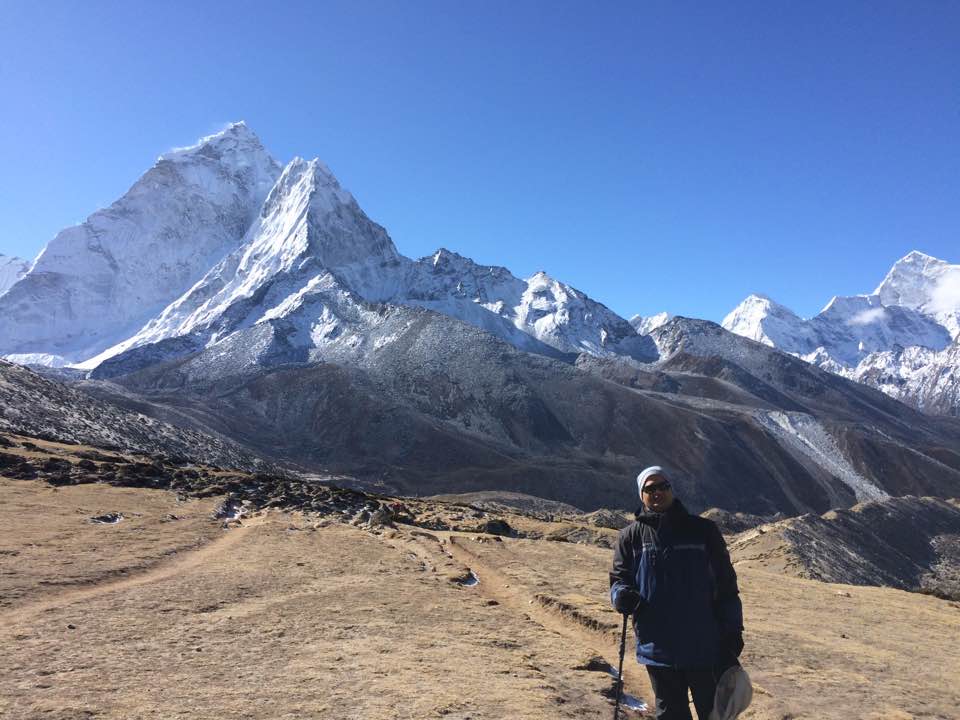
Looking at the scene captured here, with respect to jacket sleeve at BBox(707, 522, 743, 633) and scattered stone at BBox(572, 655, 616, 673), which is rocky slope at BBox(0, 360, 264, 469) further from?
jacket sleeve at BBox(707, 522, 743, 633)

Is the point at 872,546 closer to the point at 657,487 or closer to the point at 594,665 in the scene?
the point at 594,665

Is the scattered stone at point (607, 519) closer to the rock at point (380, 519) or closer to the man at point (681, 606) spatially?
the rock at point (380, 519)

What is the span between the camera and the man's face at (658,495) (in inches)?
289

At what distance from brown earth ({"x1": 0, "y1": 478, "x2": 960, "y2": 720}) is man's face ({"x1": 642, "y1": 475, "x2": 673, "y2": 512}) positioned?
12.9 feet

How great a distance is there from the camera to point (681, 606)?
7.11 m

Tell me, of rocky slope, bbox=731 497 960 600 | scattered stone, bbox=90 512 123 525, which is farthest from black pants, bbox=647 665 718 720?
rocky slope, bbox=731 497 960 600

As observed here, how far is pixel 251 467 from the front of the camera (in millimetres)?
82375

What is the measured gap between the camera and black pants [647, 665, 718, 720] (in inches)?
277

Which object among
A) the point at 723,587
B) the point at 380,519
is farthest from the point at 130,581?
the point at 380,519

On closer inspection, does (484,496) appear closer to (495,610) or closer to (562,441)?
(562,441)

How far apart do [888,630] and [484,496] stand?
7353 cm

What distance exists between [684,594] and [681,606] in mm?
131

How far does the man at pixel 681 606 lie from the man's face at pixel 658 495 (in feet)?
0.04

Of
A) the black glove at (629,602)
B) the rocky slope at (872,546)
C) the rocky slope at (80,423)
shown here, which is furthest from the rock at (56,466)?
the rocky slope at (872,546)
